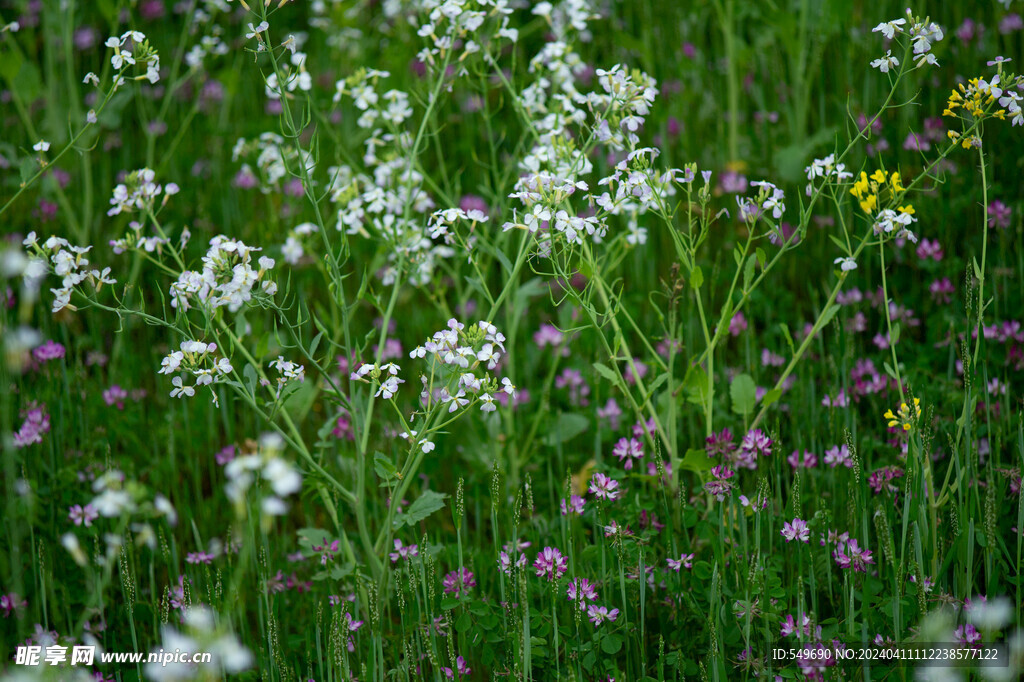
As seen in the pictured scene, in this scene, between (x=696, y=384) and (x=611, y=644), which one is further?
(x=696, y=384)

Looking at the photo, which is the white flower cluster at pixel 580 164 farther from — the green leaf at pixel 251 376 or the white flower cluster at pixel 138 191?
the white flower cluster at pixel 138 191

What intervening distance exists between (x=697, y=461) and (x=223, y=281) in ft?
3.57

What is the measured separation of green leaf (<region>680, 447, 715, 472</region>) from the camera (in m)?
1.87

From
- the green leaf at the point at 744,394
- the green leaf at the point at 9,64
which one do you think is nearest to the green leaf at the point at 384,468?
the green leaf at the point at 744,394

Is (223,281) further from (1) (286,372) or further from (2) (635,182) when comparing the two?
(2) (635,182)

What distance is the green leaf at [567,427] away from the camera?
2365 millimetres

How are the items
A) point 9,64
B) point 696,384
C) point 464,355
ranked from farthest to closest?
point 9,64 → point 696,384 → point 464,355

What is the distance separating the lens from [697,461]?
1.90m

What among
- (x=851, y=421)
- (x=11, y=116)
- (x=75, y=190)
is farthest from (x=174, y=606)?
(x=11, y=116)

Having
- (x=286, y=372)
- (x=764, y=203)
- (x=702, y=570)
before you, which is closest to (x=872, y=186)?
(x=764, y=203)

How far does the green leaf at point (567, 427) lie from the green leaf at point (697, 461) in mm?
485

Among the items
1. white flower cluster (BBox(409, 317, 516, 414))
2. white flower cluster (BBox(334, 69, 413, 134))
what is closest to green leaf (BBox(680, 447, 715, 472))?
white flower cluster (BBox(409, 317, 516, 414))

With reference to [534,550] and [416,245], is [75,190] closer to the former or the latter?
[416,245]

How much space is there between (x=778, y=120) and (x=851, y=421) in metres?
2.03
